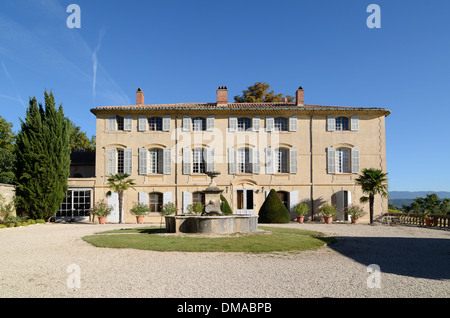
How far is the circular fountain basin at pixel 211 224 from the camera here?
40.0 ft

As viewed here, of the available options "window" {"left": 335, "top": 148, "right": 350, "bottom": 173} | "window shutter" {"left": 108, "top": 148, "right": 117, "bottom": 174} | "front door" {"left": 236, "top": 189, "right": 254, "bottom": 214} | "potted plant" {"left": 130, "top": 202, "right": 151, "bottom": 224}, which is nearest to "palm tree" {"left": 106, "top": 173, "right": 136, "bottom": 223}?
"potted plant" {"left": 130, "top": 202, "right": 151, "bottom": 224}

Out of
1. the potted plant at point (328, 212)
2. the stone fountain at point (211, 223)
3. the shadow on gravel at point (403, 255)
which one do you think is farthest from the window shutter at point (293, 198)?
the shadow on gravel at point (403, 255)

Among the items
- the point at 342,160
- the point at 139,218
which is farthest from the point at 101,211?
the point at 342,160

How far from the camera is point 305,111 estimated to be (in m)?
23.5

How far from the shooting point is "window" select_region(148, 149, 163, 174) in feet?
76.6

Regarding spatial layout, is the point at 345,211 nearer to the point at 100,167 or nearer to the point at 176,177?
the point at 176,177

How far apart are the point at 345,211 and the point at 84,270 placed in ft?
61.8

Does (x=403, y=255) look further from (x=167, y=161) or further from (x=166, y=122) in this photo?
(x=166, y=122)

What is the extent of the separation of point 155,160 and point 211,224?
1229 cm

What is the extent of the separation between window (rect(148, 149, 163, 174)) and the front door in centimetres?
583

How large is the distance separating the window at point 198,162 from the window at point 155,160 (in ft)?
7.65

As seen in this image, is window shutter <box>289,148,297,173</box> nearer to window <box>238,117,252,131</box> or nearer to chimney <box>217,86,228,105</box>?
window <box>238,117,252,131</box>

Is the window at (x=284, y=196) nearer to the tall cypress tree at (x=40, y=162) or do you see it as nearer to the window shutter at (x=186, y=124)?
the window shutter at (x=186, y=124)

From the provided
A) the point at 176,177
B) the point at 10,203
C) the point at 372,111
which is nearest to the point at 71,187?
the point at 10,203
